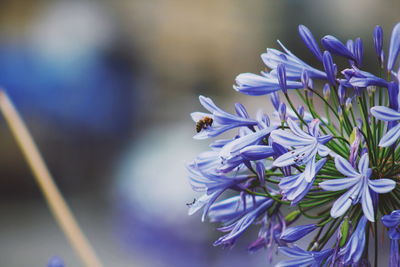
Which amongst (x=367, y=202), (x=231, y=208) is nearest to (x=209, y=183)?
(x=231, y=208)

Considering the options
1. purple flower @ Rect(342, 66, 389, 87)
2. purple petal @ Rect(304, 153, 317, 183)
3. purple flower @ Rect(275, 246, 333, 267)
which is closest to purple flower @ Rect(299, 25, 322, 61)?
purple flower @ Rect(342, 66, 389, 87)

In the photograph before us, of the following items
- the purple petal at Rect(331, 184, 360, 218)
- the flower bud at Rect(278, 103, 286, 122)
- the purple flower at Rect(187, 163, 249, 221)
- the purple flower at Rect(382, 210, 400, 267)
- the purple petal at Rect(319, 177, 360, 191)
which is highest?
the flower bud at Rect(278, 103, 286, 122)

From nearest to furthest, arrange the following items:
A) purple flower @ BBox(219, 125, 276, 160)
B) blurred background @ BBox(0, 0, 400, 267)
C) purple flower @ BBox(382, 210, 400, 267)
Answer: purple flower @ BBox(382, 210, 400, 267), purple flower @ BBox(219, 125, 276, 160), blurred background @ BBox(0, 0, 400, 267)

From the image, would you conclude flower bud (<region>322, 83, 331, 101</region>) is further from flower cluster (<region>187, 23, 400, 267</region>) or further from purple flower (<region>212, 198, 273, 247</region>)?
purple flower (<region>212, 198, 273, 247</region>)

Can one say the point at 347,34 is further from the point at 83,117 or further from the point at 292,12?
the point at 83,117

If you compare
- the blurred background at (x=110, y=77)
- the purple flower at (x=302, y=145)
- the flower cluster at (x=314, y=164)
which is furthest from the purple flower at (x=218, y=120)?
the blurred background at (x=110, y=77)

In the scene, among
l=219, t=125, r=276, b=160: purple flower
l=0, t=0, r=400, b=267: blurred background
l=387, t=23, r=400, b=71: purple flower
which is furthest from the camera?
l=0, t=0, r=400, b=267: blurred background

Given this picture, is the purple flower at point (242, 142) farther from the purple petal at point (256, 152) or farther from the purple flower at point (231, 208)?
the purple flower at point (231, 208)
